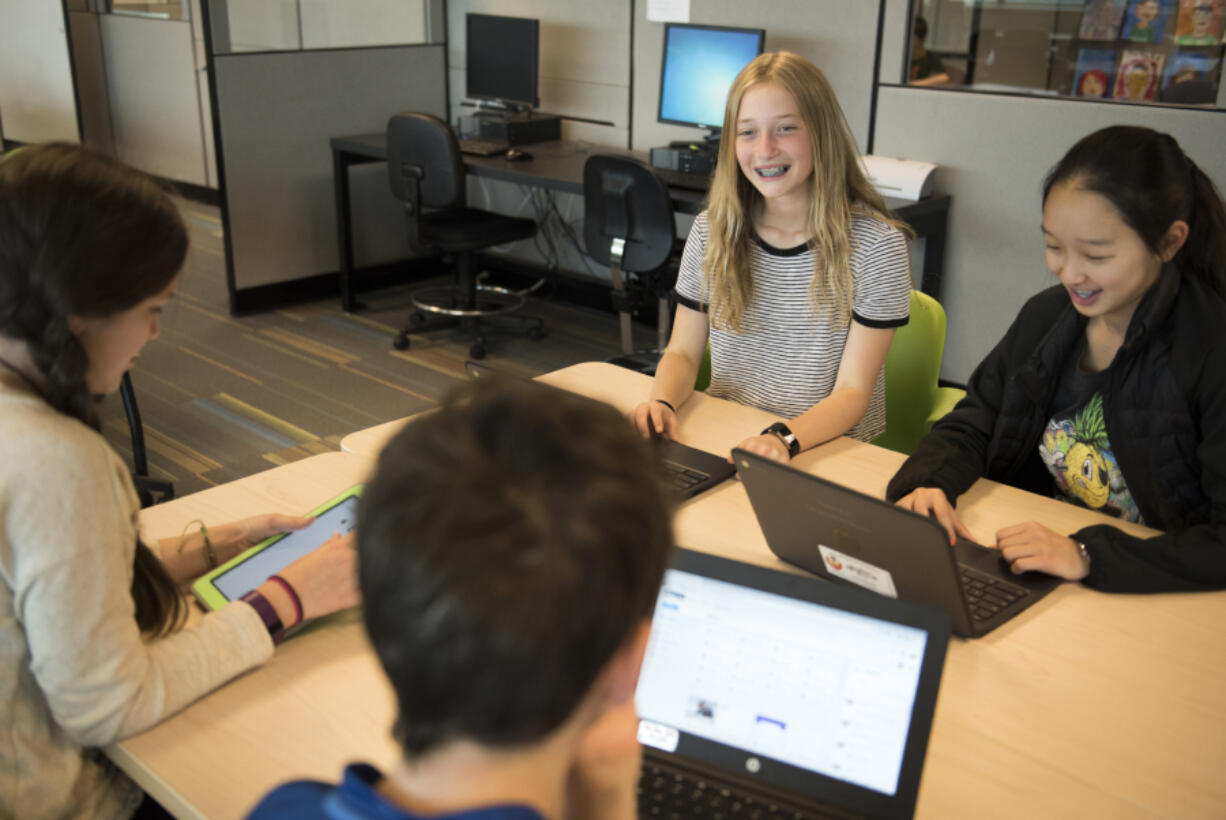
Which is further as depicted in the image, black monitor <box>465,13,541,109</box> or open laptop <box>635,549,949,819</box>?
black monitor <box>465,13,541,109</box>

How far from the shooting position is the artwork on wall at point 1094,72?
130 inches

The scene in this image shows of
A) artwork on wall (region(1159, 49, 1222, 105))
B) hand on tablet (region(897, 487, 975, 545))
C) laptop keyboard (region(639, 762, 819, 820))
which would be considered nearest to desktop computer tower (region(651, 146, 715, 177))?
artwork on wall (region(1159, 49, 1222, 105))

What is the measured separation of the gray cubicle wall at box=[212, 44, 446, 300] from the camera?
4266 mm

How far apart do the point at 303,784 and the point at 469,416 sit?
27 centimetres

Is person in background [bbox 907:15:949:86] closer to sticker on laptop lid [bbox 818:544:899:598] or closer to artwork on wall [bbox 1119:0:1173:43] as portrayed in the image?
artwork on wall [bbox 1119:0:1173:43]

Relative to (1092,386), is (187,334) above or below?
below

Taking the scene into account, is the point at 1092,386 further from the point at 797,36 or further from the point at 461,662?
the point at 797,36

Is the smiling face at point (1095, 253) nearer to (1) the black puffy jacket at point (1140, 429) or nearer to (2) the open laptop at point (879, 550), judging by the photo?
(1) the black puffy jacket at point (1140, 429)

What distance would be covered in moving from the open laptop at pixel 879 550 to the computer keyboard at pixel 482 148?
3057mm

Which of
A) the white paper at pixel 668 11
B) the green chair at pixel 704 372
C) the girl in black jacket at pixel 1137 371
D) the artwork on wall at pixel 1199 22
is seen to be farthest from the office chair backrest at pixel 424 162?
the girl in black jacket at pixel 1137 371

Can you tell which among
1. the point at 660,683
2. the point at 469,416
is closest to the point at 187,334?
the point at 660,683

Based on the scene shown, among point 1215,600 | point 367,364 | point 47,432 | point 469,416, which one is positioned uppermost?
point 469,416

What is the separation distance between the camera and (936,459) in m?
1.59

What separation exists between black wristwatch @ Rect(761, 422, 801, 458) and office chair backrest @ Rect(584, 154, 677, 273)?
1.85 m
